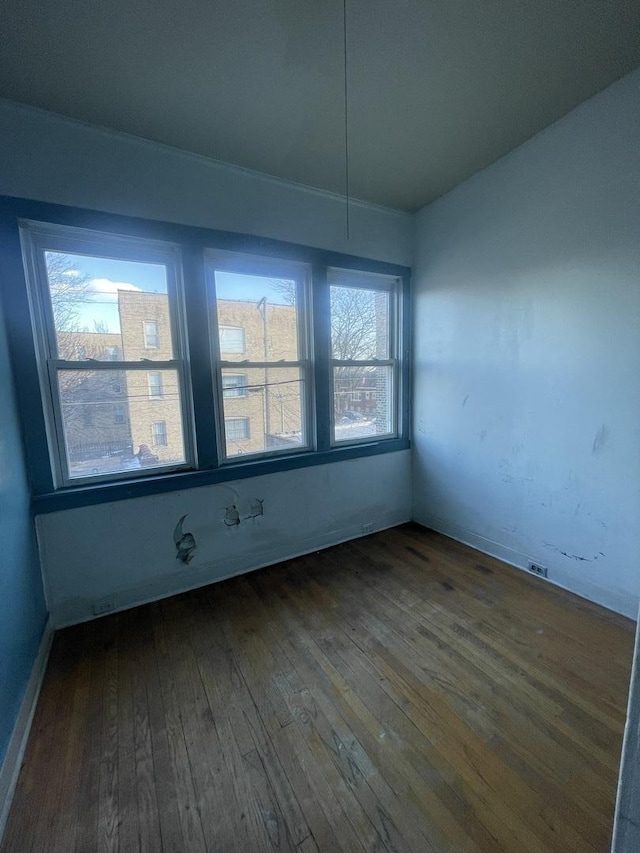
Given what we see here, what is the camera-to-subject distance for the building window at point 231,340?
7.73 ft

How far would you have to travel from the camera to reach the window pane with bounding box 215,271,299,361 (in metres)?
2.36

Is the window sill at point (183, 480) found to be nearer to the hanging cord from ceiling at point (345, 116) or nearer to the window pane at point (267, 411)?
the window pane at point (267, 411)

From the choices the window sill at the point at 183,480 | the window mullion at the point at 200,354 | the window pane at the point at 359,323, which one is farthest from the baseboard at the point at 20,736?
the window pane at the point at 359,323

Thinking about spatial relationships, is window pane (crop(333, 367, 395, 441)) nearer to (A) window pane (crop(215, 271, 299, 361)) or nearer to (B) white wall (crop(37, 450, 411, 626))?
(B) white wall (crop(37, 450, 411, 626))

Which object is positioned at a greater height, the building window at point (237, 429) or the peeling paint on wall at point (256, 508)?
the building window at point (237, 429)

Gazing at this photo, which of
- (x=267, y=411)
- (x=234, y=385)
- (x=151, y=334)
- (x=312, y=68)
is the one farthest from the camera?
(x=267, y=411)

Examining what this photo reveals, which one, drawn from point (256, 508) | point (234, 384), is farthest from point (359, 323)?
point (256, 508)

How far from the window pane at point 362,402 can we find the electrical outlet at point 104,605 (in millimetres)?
1881

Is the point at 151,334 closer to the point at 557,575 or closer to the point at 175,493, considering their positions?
the point at 175,493

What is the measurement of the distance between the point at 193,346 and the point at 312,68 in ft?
4.99

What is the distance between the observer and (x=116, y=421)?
2.09 meters

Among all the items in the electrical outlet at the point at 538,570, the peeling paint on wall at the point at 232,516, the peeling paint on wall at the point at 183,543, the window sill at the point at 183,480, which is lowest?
the electrical outlet at the point at 538,570

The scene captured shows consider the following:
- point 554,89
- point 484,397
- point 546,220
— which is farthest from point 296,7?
point 484,397

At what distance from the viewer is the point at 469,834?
1.04 m
